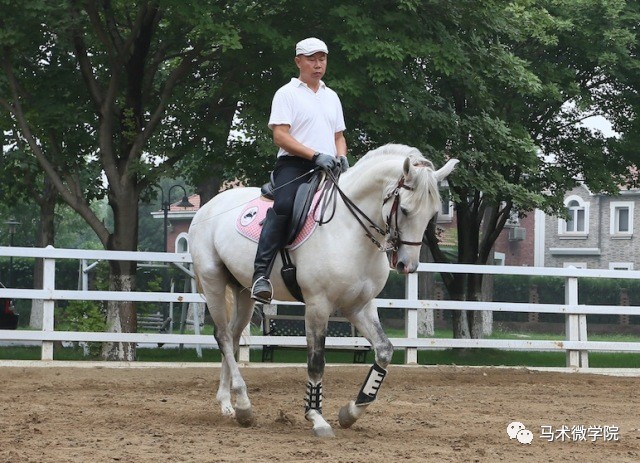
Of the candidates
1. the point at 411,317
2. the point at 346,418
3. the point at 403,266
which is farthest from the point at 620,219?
the point at 403,266

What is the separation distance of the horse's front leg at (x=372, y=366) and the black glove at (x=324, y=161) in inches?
42.3

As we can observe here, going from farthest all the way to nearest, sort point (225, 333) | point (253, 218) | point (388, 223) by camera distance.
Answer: point (225, 333) → point (253, 218) → point (388, 223)

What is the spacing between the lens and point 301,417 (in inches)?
367

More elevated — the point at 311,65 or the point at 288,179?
the point at 311,65

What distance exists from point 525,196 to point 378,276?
12.3 metres

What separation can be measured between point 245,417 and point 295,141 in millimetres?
2153

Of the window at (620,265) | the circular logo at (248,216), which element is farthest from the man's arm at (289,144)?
the window at (620,265)

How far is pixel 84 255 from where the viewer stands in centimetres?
1392

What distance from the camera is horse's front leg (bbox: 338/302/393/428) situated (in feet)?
26.6

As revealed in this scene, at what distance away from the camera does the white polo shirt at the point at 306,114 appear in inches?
329

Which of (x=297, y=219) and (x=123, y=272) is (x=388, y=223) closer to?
(x=297, y=219)

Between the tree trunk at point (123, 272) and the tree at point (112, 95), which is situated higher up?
the tree at point (112, 95)

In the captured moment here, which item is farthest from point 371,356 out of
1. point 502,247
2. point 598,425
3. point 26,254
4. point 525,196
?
point 502,247

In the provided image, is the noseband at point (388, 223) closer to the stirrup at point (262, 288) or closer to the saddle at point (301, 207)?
the saddle at point (301, 207)
